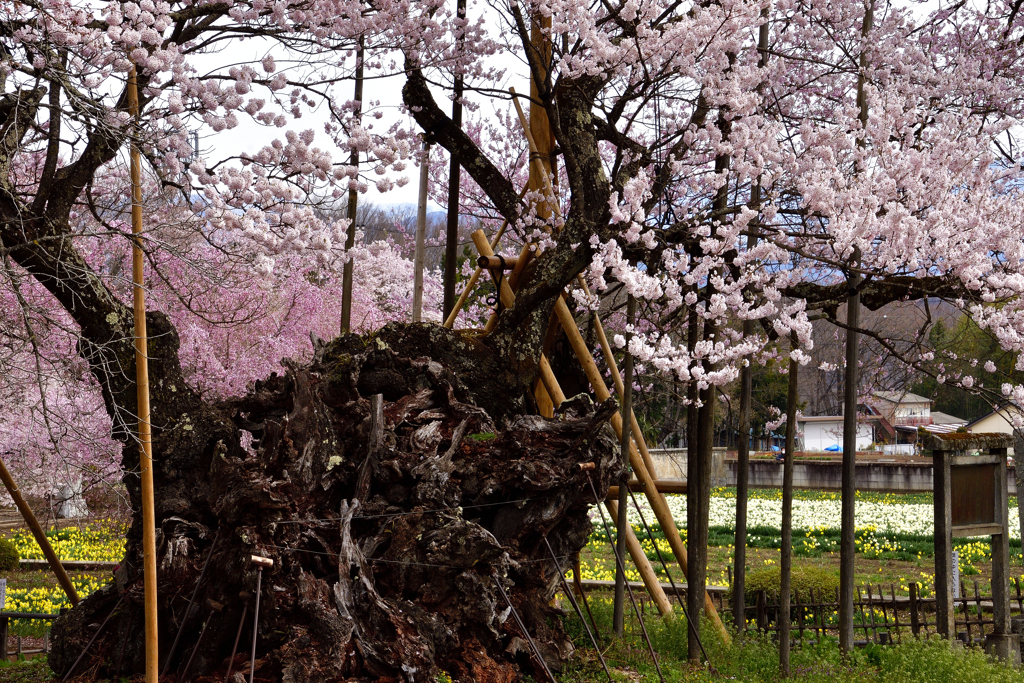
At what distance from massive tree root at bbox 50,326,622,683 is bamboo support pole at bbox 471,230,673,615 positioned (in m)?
0.90

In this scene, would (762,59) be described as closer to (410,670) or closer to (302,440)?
(302,440)

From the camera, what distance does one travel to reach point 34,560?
12484 millimetres

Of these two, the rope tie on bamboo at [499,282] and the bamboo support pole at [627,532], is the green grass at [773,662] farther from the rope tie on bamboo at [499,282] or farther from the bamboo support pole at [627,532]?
the rope tie on bamboo at [499,282]

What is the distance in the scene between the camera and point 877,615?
30.3 ft

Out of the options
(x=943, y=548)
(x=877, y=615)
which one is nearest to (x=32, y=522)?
(x=943, y=548)

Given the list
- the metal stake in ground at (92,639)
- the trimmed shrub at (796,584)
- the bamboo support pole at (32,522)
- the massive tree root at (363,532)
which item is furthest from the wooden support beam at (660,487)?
the bamboo support pole at (32,522)

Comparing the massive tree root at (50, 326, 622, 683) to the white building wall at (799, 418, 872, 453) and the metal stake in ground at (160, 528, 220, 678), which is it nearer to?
the metal stake in ground at (160, 528, 220, 678)

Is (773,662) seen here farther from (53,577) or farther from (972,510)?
(53,577)

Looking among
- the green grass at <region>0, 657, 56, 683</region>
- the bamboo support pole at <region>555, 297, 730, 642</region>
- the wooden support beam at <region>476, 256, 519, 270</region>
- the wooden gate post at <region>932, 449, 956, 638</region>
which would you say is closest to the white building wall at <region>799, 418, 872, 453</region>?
the wooden gate post at <region>932, 449, 956, 638</region>

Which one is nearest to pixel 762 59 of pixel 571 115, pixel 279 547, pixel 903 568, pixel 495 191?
pixel 571 115

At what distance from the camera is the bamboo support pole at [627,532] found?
6895 millimetres

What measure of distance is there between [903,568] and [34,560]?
12.5 m

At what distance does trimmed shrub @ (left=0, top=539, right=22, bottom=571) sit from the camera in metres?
11.5

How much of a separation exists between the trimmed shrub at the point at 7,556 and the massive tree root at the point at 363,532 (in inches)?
280
